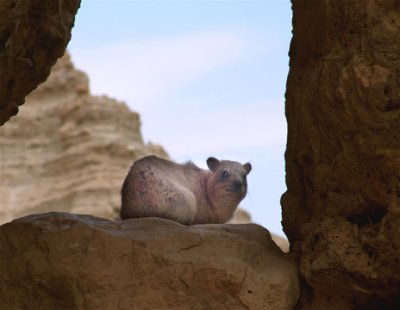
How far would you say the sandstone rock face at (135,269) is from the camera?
261 inches

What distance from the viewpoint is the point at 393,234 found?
6277 mm

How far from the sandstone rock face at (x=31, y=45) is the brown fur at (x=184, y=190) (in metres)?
1.42

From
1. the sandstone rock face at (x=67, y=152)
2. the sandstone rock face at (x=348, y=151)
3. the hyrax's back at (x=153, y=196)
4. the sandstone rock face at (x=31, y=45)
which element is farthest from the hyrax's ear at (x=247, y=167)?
the sandstone rock face at (x=67, y=152)

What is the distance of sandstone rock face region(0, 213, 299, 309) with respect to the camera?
21.8 ft

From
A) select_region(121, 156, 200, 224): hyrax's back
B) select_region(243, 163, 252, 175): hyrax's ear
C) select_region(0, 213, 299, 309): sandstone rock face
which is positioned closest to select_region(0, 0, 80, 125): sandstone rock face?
select_region(0, 213, 299, 309): sandstone rock face

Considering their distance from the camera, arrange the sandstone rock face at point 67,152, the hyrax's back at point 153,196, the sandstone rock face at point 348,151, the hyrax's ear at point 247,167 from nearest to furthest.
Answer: the sandstone rock face at point 348,151
the hyrax's back at point 153,196
the hyrax's ear at point 247,167
the sandstone rock face at point 67,152

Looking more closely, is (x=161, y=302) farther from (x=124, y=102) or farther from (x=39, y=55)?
(x=124, y=102)

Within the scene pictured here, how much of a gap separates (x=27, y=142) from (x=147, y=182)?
13.0 m

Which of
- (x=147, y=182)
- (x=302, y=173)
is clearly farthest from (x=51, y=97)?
(x=302, y=173)

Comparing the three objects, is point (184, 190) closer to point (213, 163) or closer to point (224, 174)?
point (224, 174)

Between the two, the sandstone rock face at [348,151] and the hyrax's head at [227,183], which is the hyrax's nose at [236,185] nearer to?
the hyrax's head at [227,183]

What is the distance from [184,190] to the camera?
843cm

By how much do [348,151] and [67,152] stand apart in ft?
47.5

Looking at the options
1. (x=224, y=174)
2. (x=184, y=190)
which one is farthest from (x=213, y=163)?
(x=184, y=190)
